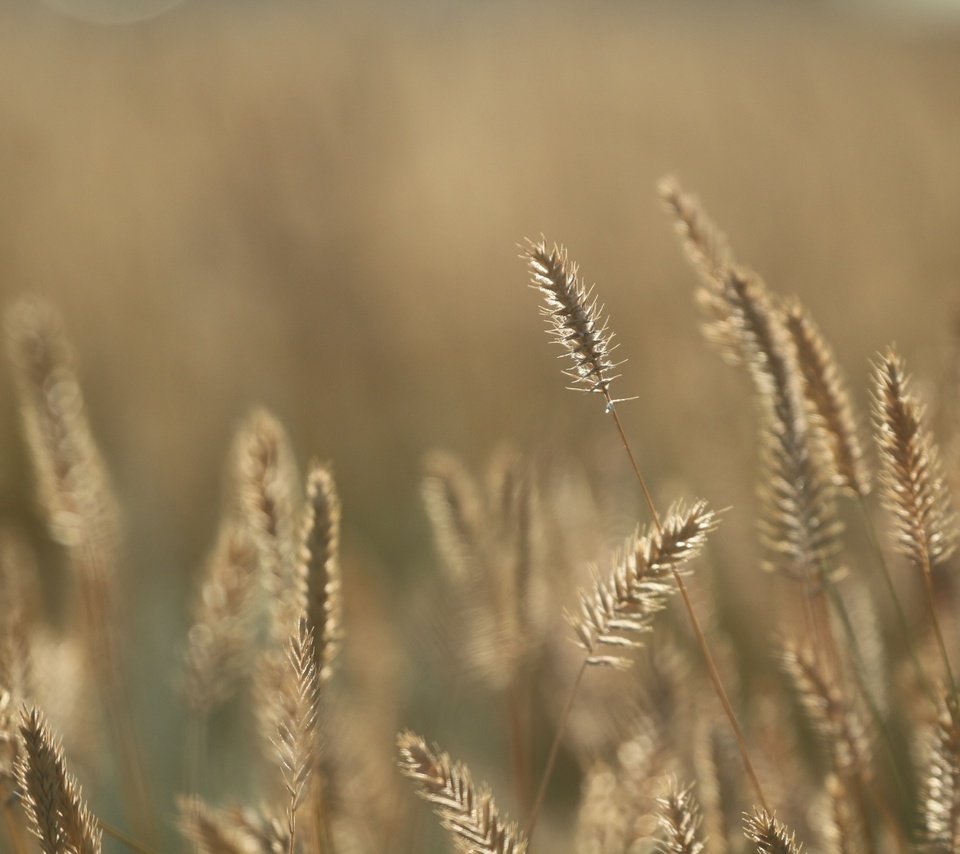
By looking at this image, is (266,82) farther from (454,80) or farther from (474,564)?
(474,564)

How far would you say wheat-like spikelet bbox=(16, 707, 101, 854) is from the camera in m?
0.51

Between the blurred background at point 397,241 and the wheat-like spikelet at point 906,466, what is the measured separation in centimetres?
34

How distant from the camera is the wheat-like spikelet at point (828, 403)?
0.62 meters

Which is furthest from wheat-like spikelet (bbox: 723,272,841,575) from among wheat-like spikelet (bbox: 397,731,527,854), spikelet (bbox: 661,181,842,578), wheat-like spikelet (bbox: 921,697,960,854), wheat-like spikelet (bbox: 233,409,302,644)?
wheat-like spikelet (bbox: 233,409,302,644)

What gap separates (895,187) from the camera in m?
4.04

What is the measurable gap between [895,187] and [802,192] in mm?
397

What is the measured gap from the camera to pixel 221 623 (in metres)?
→ 0.87

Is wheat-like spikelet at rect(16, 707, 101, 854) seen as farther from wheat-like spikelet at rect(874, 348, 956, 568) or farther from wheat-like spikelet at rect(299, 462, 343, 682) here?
wheat-like spikelet at rect(874, 348, 956, 568)

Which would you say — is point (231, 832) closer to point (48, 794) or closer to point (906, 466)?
point (48, 794)

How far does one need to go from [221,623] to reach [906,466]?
2.06 ft

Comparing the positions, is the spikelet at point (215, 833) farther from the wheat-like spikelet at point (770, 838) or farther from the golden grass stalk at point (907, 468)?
the golden grass stalk at point (907, 468)

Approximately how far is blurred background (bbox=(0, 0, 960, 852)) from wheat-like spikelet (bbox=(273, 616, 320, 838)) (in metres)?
0.57

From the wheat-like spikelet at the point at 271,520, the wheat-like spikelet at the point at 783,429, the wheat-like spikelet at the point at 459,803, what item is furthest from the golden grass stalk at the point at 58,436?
the wheat-like spikelet at the point at 783,429

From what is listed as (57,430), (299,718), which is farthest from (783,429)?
(57,430)
